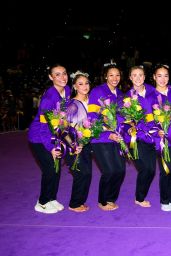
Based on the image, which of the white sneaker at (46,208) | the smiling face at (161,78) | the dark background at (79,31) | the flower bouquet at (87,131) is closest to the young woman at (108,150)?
the flower bouquet at (87,131)

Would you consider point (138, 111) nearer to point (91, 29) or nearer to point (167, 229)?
point (167, 229)

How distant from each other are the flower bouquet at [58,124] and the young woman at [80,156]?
0.31 feet

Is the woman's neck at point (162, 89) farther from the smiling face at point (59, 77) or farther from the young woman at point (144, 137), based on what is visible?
the smiling face at point (59, 77)

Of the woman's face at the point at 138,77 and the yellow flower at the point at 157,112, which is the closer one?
the yellow flower at the point at 157,112

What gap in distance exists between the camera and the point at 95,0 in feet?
55.1

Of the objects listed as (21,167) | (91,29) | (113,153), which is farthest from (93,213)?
(91,29)

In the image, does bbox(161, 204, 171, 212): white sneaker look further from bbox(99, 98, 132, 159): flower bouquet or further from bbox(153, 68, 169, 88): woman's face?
bbox(153, 68, 169, 88): woman's face

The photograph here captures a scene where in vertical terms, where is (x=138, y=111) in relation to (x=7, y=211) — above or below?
above

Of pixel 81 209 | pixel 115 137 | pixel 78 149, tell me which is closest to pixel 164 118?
pixel 115 137

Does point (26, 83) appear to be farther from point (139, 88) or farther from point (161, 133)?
point (161, 133)

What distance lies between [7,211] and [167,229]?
6.18ft

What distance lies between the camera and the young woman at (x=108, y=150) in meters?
4.34

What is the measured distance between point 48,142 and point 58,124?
0.26m

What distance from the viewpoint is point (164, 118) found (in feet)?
13.6
